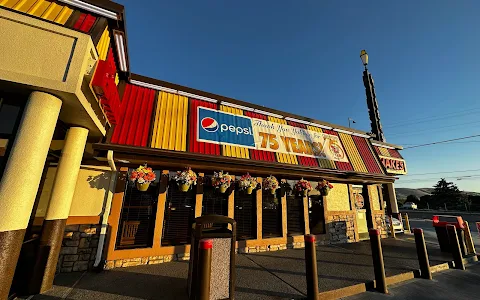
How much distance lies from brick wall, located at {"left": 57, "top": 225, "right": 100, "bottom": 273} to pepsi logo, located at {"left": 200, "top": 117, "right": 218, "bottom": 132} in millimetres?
4515

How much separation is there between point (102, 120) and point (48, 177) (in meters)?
2.33

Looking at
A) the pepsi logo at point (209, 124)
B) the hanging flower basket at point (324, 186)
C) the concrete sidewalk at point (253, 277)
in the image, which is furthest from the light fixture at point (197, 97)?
the concrete sidewalk at point (253, 277)

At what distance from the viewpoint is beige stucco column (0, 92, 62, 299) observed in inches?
115

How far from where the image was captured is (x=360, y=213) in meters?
10.8

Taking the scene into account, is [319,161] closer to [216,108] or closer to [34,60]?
[216,108]

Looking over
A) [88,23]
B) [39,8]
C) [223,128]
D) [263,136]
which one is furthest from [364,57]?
[39,8]

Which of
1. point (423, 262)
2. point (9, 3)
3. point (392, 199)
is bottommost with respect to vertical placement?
point (423, 262)

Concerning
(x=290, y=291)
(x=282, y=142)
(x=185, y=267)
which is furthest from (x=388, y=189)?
(x=185, y=267)

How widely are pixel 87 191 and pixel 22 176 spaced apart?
2821mm

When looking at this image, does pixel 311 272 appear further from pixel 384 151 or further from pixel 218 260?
pixel 384 151

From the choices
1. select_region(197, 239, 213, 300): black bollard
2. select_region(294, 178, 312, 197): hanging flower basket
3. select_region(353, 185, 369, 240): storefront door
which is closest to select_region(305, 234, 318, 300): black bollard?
select_region(197, 239, 213, 300): black bollard

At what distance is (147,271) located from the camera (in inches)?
207

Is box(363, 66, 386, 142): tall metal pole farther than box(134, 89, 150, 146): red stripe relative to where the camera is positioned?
Yes

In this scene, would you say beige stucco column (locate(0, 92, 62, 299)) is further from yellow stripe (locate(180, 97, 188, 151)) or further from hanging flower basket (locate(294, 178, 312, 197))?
hanging flower basket (locate(294, 178, 312, 197))
